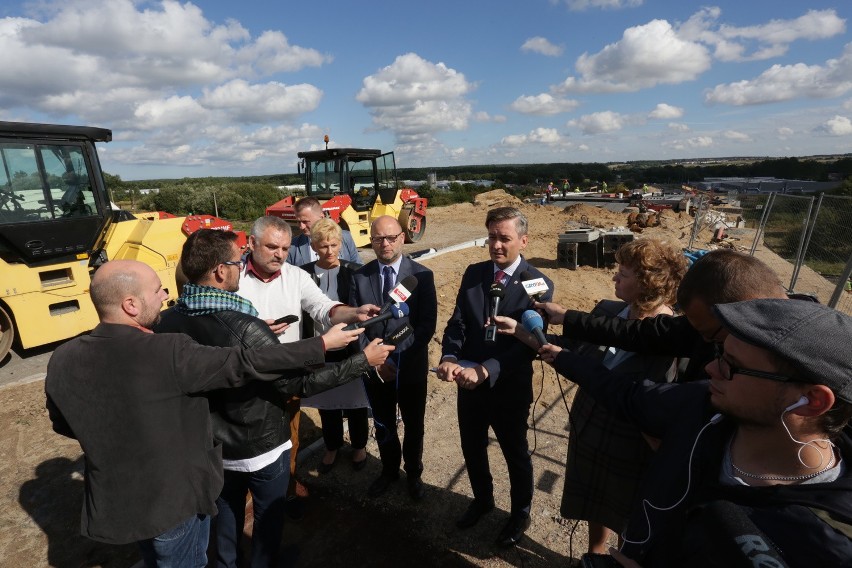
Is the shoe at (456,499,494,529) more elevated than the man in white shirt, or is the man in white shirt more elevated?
the man in white shirt

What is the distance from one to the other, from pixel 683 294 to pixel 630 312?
634 millimetres

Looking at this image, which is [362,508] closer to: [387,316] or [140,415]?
[387,316]

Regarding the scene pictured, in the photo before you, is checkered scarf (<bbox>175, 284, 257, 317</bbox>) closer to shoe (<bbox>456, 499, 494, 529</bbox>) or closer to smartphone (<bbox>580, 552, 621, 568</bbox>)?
smartphone (<bbox>580, 552, 621, 568</bbox>)

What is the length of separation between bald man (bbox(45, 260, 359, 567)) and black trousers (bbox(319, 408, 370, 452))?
1764 millimetres

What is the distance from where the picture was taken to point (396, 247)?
10.6ft

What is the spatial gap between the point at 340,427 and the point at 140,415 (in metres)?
2.22

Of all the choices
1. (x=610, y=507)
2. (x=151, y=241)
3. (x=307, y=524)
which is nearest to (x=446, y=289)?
(x=151, y=241)

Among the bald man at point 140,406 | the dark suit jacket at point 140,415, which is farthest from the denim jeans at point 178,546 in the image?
the dark suit jacket at point 140,415

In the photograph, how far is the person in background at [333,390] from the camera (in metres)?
3.50

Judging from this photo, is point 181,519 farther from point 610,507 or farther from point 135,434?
point 610,507

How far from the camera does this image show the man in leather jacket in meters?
2.06

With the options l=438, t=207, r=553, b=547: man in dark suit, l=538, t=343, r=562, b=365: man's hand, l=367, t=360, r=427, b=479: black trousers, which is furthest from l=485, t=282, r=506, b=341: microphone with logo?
l=367, t=360, r=427, b=479: black trousers

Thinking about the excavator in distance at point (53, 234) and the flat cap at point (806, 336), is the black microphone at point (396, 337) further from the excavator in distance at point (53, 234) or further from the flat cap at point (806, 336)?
the excavator in distance at point (53, 234)

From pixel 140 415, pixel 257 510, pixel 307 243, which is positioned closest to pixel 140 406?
pixel 140 415
